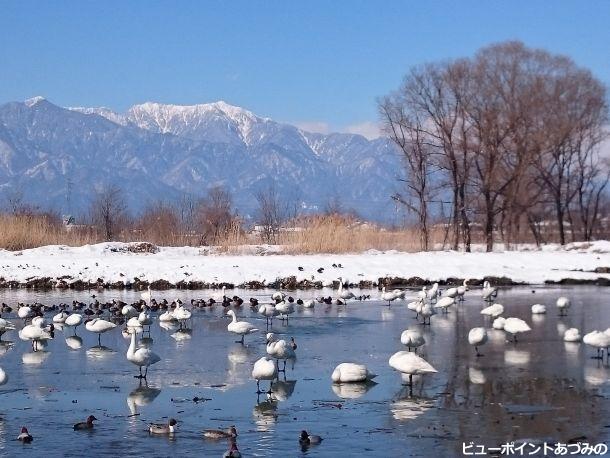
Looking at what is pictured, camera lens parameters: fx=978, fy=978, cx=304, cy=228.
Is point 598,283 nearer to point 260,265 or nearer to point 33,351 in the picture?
point 260,265

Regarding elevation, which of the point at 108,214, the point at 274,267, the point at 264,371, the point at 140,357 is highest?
the point at 108,214

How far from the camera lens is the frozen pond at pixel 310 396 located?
1017cm

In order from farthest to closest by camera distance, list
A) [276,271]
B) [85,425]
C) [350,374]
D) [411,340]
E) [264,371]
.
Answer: [276,271] → [411,340] → [350,374] → [264,371] → [85,425]

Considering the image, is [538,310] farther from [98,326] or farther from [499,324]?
[98,326]

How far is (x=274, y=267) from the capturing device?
109ft

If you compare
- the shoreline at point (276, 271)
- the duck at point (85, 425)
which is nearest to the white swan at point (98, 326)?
the duck at point (85, 425)

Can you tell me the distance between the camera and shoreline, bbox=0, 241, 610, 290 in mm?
31969

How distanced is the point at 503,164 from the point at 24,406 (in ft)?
143

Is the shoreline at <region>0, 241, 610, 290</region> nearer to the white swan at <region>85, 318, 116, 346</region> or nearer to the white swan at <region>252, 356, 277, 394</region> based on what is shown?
the white swan at <region>85, 318, 116, 346</region>

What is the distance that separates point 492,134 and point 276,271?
22296 millimetres

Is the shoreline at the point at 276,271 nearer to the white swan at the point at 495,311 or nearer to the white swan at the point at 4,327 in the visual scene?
the white swan at the point at 495,311

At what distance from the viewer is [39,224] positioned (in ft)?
143

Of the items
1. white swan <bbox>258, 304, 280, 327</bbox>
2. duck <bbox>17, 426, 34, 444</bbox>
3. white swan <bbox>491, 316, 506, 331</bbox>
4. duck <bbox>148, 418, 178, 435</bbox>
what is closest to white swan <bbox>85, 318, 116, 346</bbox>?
white swan <bbox>258, 304, 280, 327</bbox>

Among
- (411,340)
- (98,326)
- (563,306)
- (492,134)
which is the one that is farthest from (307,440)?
(492,134)
